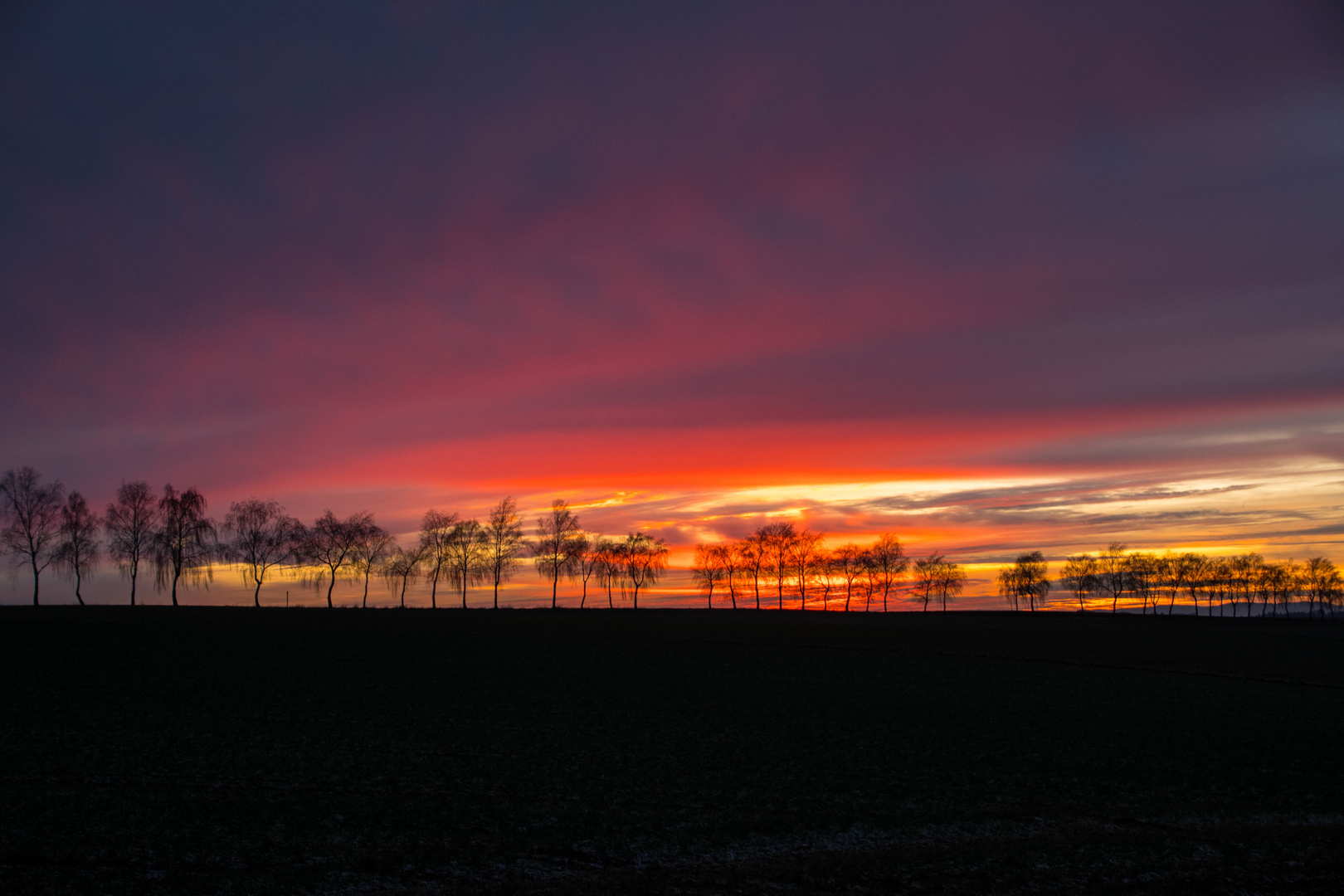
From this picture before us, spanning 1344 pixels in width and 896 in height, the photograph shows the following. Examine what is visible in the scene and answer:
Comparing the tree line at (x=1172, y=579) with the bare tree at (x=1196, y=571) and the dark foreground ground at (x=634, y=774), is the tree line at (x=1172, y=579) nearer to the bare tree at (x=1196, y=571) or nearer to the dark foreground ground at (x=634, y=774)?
the bare tree at (x=1196, y=571)

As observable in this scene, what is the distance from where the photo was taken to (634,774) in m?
22.9

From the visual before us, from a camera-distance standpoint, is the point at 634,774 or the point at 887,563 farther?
the point at 887,563

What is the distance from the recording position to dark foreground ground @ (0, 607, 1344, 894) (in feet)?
48.2

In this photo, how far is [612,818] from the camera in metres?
18.5

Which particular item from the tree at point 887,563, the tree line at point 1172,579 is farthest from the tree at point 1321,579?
the tree at point 887,563

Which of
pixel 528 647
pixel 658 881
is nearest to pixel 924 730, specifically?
pixel 658 881

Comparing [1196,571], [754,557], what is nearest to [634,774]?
[754,557]

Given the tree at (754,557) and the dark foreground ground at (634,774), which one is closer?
the dark foreground ground at (634,774)

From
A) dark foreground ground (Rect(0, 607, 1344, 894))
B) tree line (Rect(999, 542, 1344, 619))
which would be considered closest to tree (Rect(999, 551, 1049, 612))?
tree line (Rect(999, 542, 1344, 619))

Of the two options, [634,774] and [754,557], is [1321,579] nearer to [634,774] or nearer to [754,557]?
[754,557]

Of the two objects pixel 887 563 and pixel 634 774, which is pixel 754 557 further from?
pixel 634 774

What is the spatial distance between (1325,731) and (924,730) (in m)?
17.4

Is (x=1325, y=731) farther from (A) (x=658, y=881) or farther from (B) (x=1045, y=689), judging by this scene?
(A) (x=658, y=881)

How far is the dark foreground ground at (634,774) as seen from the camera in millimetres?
14695
